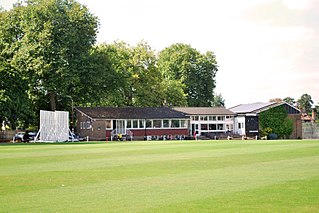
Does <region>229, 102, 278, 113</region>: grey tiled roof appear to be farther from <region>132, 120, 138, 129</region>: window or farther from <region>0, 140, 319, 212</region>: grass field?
<region>0, 140, 319, 212</region>: grass field

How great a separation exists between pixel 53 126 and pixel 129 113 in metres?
16.2

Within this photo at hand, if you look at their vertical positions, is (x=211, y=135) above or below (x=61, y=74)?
below

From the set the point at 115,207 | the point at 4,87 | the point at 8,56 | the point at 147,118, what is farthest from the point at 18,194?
the point at 147,118

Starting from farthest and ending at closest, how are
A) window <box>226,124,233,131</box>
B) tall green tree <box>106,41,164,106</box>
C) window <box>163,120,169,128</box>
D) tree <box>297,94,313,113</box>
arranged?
tree <box>297,94,313,113</box>, window <box>226,124,233,131</box>, tall green tree <box>106,41,164,106</box>, window <box>163,120,169,128</box>

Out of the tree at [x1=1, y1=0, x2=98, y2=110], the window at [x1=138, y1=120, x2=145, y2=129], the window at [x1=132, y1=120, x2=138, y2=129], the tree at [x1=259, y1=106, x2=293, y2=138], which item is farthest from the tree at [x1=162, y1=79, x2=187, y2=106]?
the tree at [x1=1, y1=0, x2=98, y2=110]

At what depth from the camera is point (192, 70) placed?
328 ft

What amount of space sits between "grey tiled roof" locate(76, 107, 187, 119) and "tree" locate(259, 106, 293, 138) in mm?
13444

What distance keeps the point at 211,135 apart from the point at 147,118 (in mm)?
11394

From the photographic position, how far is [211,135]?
8044 cm

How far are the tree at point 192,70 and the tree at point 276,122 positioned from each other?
19899mm

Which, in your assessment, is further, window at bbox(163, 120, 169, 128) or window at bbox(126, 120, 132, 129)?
window at bbox(163, 120, 169, 128)

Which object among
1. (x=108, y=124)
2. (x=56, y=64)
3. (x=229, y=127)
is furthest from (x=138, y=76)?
(x=56, y=64)

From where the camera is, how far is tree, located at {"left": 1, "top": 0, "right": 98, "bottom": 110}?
64000mm

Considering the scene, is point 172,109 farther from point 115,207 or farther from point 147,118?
point 115,207
